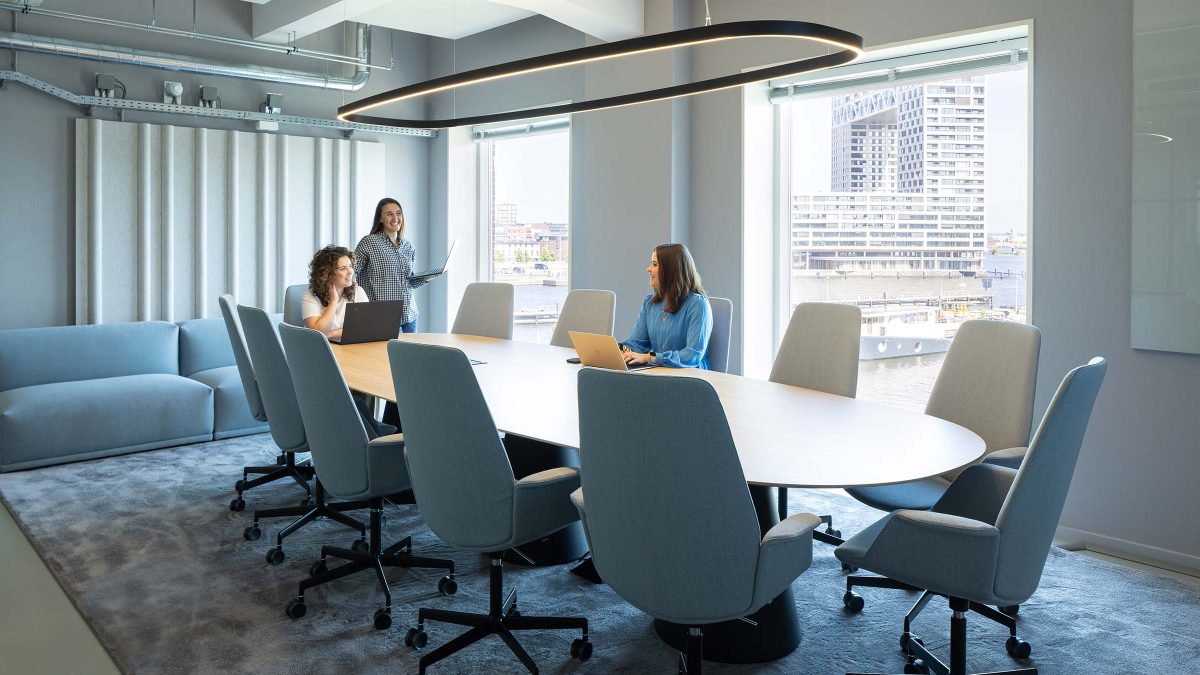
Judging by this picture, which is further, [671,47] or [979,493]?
[671,47]

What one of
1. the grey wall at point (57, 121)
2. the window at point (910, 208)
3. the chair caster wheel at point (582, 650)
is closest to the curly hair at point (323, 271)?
the grey wall at point (57, 121)

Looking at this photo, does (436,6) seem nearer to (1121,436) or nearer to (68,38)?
(68,38)

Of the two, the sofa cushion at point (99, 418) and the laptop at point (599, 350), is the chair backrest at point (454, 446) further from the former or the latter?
the sofa cushion at point (99, 418)

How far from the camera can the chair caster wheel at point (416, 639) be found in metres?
3.18

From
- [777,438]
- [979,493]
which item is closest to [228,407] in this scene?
[777,438]

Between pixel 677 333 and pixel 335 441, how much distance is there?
1910 mm

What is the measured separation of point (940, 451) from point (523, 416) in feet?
4.50

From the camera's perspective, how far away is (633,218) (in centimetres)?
644

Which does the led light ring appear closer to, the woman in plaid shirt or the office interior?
the woman in plaid shirt

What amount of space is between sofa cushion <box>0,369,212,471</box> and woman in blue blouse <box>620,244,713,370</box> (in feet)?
10.9

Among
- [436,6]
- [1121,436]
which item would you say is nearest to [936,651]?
[1121,436]

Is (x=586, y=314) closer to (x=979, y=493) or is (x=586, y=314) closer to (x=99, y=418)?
(x=979, y=493)

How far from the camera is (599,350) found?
3.99 metres

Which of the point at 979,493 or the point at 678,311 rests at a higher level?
the point at 678,311
